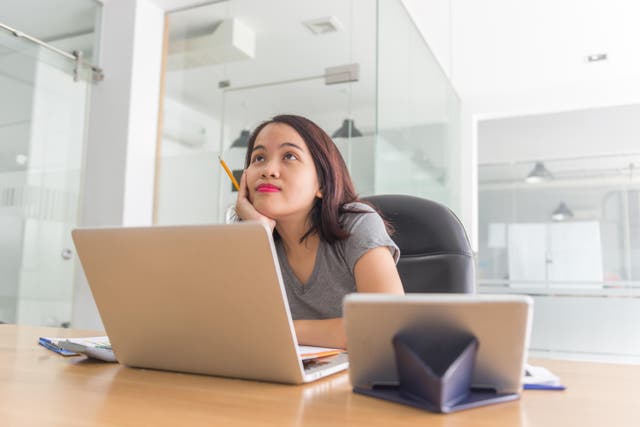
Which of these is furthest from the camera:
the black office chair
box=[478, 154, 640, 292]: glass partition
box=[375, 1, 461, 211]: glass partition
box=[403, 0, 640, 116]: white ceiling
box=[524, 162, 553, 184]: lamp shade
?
box=[524, 162, 553, 184]: lamp shade

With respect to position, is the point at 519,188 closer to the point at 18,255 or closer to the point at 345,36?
the point at 345,36

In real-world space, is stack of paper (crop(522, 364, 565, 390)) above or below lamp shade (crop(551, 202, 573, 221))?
below

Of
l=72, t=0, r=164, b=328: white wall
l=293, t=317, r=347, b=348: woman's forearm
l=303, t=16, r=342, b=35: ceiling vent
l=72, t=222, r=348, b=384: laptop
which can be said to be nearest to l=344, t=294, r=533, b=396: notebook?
l=72, t=222, r=348, b=384: laptop

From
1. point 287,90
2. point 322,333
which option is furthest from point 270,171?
point 287,90

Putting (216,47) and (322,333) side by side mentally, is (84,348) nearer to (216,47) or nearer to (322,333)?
(322,333)

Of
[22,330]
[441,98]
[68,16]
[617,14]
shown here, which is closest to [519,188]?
[441,98]

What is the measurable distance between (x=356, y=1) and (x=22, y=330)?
2.51 metres

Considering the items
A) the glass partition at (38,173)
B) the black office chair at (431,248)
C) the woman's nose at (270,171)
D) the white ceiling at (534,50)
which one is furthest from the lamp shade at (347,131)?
the woman's nose at (270,171)

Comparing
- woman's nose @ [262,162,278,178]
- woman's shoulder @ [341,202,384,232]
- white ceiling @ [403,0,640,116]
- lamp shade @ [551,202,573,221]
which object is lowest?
woman's shoulder @ [341,202,384,232]

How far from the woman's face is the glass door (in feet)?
7.06

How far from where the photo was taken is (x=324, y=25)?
3.19 meters

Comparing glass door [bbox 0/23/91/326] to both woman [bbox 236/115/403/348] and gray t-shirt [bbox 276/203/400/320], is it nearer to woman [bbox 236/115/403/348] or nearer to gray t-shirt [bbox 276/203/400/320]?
woman [bbox 236/115/403/348]

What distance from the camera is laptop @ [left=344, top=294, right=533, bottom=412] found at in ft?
1.67

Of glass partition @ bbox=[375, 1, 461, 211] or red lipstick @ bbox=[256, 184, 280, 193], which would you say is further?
glass partition @ bbox=[375, 1, 461, 211]
